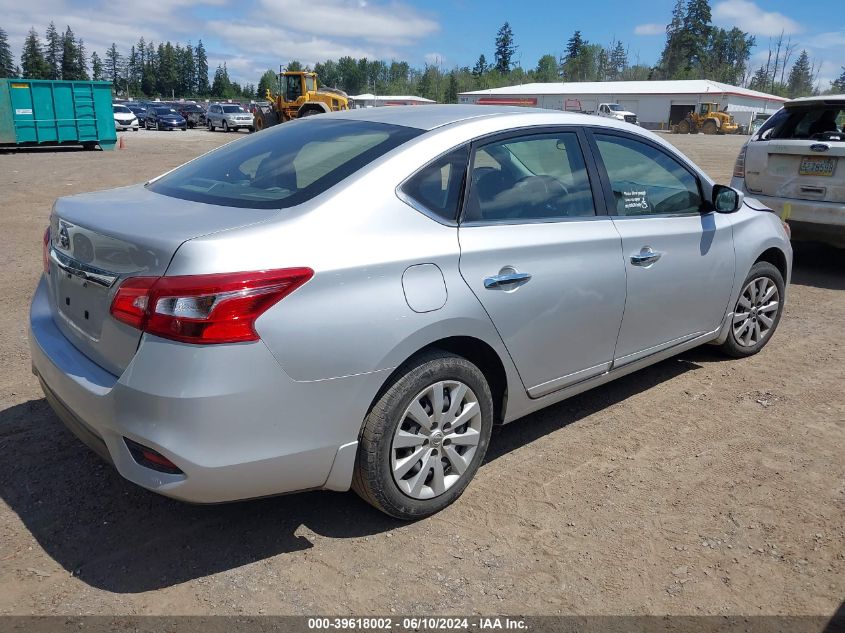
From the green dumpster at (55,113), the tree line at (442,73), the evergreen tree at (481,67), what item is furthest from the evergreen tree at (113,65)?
the green dumpster at (55,113)

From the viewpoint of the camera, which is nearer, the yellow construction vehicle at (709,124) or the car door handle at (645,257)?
the car door handle at (645,257)

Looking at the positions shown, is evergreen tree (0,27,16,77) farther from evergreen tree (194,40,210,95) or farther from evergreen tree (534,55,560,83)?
evergreen tree (534,55,560,83)

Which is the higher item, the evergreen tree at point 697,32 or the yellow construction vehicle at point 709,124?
the evergreen tree at point 697,32

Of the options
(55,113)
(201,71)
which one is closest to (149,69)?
(201,71)

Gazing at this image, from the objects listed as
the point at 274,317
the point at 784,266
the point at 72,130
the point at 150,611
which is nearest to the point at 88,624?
Result: the point at 150,611

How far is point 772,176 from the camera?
7238 millimetres

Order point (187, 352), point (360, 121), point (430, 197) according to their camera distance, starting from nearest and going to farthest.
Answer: point (187, 352), point (430, 197), point (360, 121)

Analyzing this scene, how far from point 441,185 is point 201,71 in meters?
168

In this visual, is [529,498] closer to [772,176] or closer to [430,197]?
[430,197]

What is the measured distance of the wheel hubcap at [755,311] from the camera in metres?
4.80

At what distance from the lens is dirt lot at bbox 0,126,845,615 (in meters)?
2.60

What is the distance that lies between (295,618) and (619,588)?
1.22 meters

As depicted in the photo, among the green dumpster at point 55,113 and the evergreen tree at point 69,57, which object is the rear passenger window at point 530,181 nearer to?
the green dumpster at point 55,113

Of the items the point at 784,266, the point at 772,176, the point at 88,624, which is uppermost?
the point at 772,176
